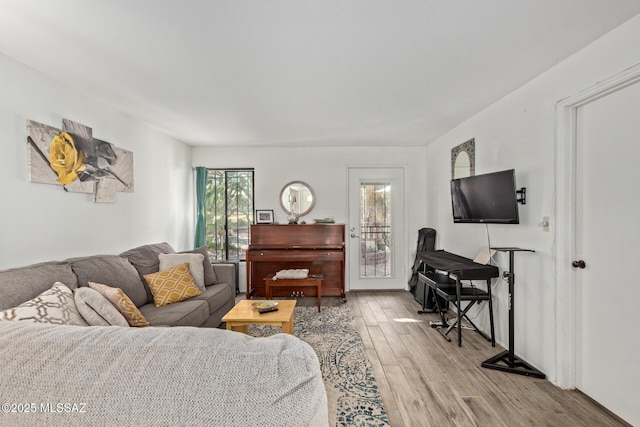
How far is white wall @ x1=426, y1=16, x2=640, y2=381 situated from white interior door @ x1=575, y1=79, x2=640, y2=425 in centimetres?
17

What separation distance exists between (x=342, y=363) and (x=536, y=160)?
2.34 meters

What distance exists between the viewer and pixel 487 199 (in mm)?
2854

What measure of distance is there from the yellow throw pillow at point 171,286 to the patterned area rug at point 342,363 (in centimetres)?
77

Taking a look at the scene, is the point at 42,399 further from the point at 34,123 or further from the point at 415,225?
the point at 415,225

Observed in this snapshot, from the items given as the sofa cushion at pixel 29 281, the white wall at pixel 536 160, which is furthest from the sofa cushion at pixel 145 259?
the white wall at pixel 536 160

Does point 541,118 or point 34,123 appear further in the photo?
point 541,118

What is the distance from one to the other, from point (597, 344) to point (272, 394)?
97.5 inches

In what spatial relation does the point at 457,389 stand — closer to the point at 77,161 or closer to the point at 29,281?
the point at 29,281

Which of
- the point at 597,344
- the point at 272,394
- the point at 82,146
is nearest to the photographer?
the point at 272,394

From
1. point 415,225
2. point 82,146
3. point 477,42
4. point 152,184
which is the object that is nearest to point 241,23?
point 477,42

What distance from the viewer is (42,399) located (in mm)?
743

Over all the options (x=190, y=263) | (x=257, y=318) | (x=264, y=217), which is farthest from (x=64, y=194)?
(x=264, y=217)

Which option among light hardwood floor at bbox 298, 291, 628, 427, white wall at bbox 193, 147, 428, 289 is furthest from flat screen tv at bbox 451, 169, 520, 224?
white wall at bbox 193, 147, 428, 289

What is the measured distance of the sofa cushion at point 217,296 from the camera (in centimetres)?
310
